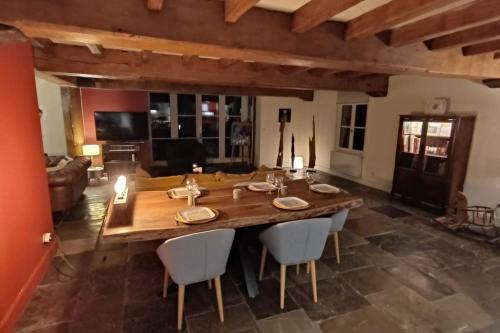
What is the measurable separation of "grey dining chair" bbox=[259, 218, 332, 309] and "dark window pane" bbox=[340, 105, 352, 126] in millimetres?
5377

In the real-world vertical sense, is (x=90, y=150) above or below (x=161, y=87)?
below

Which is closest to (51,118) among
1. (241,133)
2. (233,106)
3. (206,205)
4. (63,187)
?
(63,187)

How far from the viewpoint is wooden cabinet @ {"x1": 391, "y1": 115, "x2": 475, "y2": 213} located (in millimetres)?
4164

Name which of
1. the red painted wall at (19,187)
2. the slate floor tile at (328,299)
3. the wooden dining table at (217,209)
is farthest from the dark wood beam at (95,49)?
the slate floor tile at (328,299)

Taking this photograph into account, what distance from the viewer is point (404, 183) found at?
4.92 meters

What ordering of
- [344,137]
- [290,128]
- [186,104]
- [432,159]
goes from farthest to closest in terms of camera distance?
1. [186,104]
2. [290,128]
3. [344,137]
4. [432,159]

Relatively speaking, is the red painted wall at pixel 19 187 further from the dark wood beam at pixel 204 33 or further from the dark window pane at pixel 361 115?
the dark window pane at pixel 361 115

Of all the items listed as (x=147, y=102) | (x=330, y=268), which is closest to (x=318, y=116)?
(x=147, y=102)

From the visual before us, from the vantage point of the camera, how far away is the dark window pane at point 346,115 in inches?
273

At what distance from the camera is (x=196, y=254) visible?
1881 mm

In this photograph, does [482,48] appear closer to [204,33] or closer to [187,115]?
[204,33]

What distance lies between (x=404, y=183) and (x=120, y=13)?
502cm

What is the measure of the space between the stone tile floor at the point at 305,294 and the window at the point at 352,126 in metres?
3.53

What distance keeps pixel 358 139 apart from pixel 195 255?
5864 mm
